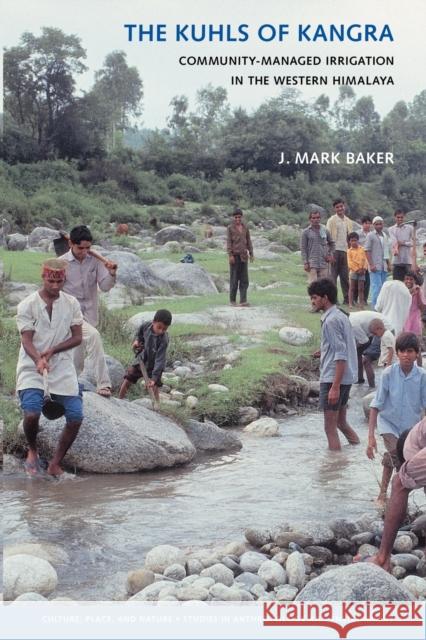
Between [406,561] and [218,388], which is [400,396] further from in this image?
[218,388]

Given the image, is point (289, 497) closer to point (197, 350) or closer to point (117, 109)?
point (197, 350)

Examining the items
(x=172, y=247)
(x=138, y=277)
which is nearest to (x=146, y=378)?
(x=138, y=277)

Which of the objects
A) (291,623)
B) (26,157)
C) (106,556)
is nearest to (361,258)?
(106,556)

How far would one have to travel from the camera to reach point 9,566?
14.6ft

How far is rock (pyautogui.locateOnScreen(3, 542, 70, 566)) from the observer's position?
477 centimetres

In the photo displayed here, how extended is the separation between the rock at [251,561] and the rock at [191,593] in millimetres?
531

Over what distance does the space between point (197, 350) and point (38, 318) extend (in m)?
4.67

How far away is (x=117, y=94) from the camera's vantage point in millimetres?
27531

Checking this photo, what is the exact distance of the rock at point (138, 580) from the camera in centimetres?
443

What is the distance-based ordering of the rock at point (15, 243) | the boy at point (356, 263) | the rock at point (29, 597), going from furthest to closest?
the rock at point (15, 243) → the boy at point (356, 263) → the rock at point (29, 597)

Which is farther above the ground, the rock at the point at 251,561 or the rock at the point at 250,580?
the rock at the point at 251,561

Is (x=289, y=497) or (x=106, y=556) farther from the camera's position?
(x=289, y=497)

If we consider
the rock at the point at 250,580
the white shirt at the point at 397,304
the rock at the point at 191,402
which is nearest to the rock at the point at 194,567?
the rock at the point at 250,580

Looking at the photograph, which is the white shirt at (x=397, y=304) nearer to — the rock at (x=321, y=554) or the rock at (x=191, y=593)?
the rock at (x=321, y=554)
